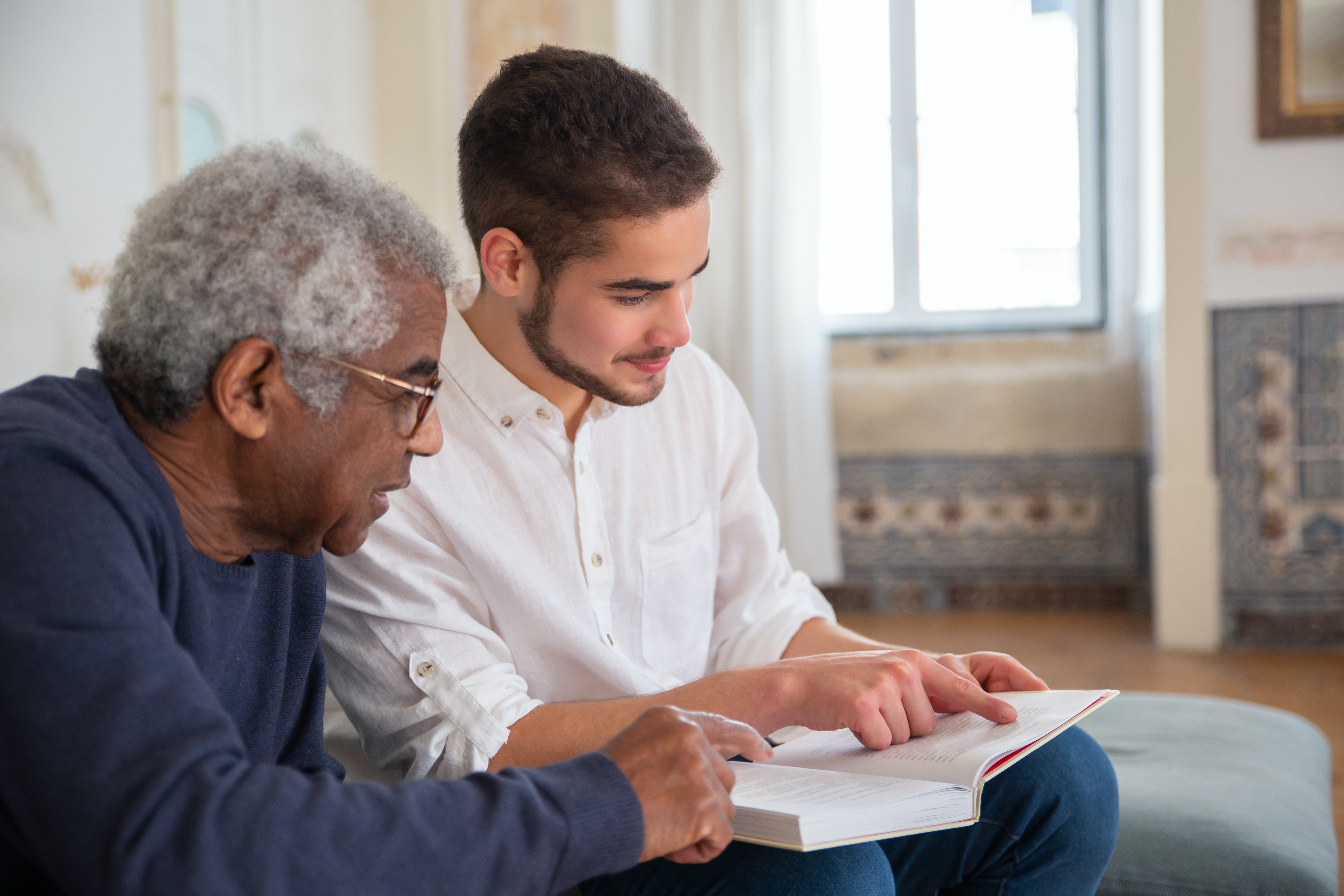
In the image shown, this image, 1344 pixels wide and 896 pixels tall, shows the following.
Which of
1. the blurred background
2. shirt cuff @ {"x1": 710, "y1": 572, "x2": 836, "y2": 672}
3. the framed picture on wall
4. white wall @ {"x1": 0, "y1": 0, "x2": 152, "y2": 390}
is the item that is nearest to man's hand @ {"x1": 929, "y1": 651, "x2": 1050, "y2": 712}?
shirt cuff @ {"x1": 710, "y1": 572, "x2": 836, "y2": 672}

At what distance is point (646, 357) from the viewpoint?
1.30 metres

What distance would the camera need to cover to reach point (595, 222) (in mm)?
1242

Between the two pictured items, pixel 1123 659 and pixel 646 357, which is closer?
pixel 646 357

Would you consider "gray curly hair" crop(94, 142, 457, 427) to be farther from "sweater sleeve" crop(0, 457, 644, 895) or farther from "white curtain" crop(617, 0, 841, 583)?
"white curtain" crop(617, 0, 841, 583)

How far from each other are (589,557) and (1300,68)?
10.8 feet

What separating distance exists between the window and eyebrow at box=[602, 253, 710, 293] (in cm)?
333

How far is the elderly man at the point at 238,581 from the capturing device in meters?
0.65

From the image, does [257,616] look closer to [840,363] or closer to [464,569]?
[464,569]

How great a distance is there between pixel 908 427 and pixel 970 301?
2.05 feet

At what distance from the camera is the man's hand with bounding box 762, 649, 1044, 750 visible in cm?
103

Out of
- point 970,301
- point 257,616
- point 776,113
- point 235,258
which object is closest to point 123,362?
point 235,258

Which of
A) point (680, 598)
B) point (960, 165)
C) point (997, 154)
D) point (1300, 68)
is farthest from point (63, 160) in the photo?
point (1300, 68)

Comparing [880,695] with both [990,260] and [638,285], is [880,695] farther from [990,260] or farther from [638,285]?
[990,260]

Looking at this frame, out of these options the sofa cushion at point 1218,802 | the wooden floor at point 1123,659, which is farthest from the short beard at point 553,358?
the wooden floor at point 1123,659
